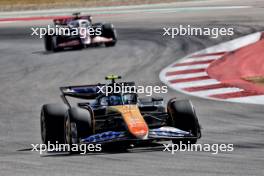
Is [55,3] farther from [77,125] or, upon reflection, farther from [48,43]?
[77,125]

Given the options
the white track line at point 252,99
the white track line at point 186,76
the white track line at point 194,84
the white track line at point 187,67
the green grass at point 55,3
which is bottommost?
the green grass at point 55,3

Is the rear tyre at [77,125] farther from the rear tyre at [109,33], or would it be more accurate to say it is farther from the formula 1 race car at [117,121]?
the rear tyre at [109,33]

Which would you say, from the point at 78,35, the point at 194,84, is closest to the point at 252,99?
the point at 194,84

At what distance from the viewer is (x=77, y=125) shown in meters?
12.9

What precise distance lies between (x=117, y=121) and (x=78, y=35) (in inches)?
597

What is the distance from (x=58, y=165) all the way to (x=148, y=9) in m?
31.8

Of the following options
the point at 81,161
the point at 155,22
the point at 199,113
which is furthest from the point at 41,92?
the point at 155,22

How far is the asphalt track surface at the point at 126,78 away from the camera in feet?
36.0

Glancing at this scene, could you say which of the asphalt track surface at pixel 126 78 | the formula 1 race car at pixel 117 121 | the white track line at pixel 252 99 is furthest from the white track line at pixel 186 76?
the formula 1 race car at pixel 117 121

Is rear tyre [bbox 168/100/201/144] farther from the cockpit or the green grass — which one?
the green grass

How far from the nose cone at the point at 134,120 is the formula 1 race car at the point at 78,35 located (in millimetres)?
14715

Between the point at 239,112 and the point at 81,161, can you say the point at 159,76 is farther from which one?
the point at 81,161

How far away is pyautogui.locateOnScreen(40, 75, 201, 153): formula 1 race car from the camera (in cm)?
1266

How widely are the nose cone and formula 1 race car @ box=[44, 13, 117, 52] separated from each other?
48.3ft
